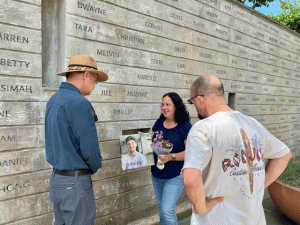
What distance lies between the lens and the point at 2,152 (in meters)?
3.04

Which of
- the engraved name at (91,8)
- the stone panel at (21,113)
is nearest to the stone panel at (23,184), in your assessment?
the stone panel at (21,113)

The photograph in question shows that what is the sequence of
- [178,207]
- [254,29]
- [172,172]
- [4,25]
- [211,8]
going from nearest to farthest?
[4,25] → [172,172] → [178,207] → [211,8] → [254,29]

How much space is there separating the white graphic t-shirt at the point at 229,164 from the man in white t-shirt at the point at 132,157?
185 centimetres

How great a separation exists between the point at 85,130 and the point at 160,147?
3.99 ft

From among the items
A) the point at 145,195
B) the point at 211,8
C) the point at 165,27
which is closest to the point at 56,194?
the point at 145,195

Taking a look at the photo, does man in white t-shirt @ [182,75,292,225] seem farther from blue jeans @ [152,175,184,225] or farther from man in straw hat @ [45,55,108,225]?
blue jeans @ [152,175,184,225]

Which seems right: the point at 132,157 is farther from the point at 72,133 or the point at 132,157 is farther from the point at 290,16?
the point at 290,16

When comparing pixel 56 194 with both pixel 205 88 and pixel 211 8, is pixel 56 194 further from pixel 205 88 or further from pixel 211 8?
pixel 211 8

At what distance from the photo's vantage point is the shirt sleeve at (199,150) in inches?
64.9

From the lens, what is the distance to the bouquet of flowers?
3322 mm

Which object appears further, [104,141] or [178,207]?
[178,207]

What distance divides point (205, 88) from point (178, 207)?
3904 millimetres

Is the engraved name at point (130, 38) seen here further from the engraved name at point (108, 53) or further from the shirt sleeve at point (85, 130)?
the shirt sleeve at point (85, 130)

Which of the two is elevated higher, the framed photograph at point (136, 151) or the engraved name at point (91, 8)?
the engraved name at point (91, 8)
